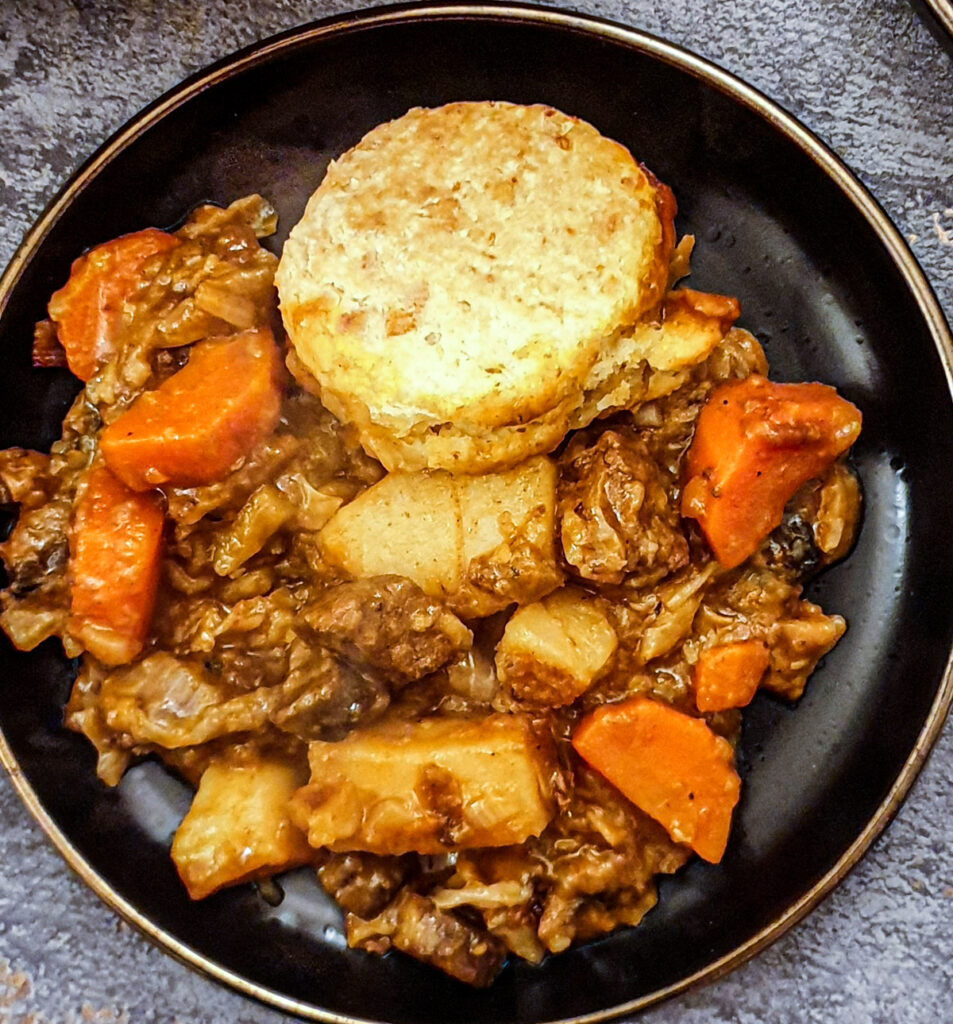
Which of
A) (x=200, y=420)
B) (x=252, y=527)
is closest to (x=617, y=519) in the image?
(x=252, y=527)

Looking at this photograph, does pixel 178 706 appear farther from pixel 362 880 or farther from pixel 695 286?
pixel 695 286

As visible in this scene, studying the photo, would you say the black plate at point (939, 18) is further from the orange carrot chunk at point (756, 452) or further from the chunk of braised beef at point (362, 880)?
the chunk of braised beef at point (362, 880)

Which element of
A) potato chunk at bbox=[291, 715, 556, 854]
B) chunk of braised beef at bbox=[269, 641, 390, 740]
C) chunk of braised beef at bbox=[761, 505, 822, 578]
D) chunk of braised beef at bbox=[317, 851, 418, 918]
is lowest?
chunk of braised beef at bbox=[317, 851, 418, 918]

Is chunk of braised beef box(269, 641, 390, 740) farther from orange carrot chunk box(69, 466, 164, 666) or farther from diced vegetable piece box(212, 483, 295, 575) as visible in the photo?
orange carrot chunk box(69, 466, 164, 666)

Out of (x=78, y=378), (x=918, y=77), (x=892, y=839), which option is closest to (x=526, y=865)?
(x=892, y=839)

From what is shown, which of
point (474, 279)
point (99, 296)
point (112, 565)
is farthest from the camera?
point (99, 296)

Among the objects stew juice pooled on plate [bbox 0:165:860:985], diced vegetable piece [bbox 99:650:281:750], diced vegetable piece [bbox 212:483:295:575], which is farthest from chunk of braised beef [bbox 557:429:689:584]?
diced vegetable piece [bbox 99:650:281:750]
